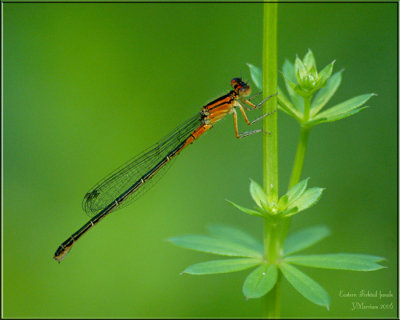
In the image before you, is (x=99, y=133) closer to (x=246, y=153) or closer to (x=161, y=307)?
(x=246, y=153)

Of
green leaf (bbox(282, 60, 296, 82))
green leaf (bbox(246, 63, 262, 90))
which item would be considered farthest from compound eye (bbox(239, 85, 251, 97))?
green leaf (bbox(246, 63, 262, 90))

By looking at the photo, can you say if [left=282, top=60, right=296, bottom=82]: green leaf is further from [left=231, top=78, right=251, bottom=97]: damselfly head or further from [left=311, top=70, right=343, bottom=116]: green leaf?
[left=231, top=78, right=251, bottom=97]: damselfly head

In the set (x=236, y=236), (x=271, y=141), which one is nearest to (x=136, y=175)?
(x=236, y=236)

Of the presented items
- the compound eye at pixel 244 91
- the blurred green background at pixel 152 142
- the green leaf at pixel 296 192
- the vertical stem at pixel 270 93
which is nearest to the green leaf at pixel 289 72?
the vertical stem at pixel 270 93

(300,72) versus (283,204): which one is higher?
(300,72)

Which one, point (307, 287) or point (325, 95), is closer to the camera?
point (307, 287)

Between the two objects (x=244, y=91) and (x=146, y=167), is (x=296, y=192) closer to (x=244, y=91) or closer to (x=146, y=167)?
(x=244, y=91)

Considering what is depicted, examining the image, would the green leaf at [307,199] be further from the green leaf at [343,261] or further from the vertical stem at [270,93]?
the green leaf at [343,261]
